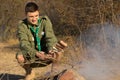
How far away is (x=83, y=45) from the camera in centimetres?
938

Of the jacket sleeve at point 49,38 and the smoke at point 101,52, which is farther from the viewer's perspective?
the smoke at point 101,52

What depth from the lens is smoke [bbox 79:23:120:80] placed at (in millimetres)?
6721

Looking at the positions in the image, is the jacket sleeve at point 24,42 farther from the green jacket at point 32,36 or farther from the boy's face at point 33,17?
the boy's face at point 33,17

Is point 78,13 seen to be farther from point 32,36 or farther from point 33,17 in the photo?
point 33,17

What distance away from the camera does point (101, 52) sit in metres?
8.65

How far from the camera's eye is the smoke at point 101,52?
672 cm

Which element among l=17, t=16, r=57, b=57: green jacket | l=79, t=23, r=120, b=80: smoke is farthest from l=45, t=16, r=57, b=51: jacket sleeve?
l=79, t=23, r=120, b=80: smoke

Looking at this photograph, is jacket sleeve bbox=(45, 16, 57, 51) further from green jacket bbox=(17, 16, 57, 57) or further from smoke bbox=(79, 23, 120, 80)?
smoke bbox=(79, 23, 120, 80)

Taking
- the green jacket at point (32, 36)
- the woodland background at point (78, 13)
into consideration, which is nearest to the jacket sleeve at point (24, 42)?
the green jacket at point (32, 36)

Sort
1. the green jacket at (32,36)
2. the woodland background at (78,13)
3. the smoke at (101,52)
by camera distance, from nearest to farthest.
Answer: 1. the green jacket at (32,36)
2. the smoke at (101,52)
3. the woodland background at (78,13)

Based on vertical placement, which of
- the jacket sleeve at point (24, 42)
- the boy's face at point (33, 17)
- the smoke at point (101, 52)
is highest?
the boy's face at point (33, 17)

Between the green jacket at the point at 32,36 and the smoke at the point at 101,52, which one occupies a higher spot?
the green jacket at the point at 32,36

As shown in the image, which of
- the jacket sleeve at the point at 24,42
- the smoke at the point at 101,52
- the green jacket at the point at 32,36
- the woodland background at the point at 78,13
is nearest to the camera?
the jacket sleeve at the point at 24,42

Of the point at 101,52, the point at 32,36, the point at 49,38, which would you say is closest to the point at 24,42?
the point at 32,36
